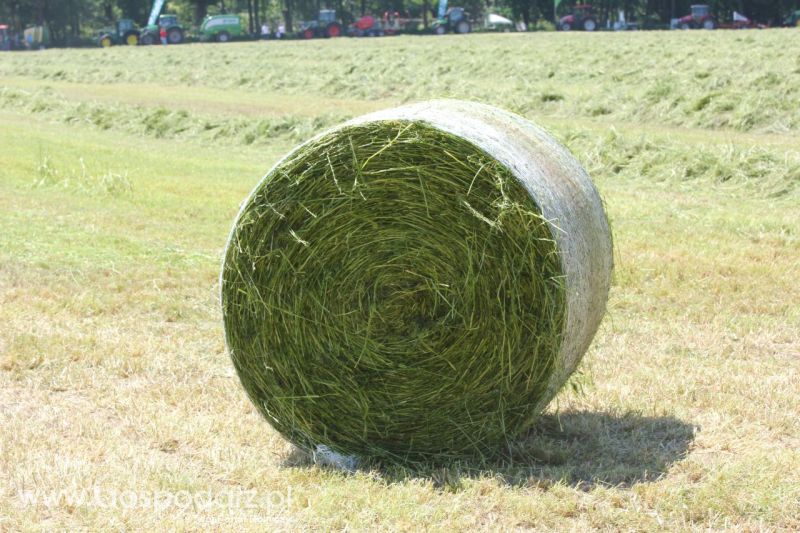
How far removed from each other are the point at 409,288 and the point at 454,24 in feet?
191

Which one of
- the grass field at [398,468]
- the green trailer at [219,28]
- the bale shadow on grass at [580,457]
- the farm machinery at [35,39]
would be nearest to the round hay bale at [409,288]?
the bale shadow on grass at [580,457]

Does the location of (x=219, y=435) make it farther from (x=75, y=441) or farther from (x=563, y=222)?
(x=563, y=222)

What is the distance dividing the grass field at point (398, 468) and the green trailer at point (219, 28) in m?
47.9

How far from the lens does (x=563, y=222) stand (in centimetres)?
508

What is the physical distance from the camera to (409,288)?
525cm

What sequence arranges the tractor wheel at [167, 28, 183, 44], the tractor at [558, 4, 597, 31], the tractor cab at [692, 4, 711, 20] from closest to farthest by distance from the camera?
the tractor cab at [692, 4, 711, 20], the tractor at [558, 4, 597, 31], the tractor wheel at [167, 28, 183, 44]

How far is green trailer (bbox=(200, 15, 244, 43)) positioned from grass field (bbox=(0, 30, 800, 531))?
157ft

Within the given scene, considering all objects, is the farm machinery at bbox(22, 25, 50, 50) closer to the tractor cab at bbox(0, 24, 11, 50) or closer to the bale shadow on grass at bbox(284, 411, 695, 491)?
the tractor cab at bbox(0, 24, 11, 50)

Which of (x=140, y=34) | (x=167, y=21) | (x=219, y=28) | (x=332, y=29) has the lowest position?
(x=140, y=34)

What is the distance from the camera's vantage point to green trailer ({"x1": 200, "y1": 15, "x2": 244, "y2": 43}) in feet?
217

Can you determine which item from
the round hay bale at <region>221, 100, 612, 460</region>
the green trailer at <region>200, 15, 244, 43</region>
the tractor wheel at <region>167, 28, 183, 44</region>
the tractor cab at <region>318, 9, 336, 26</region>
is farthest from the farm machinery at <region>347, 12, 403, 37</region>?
the round hay bale at <region>221, 100, 612, 460</region>

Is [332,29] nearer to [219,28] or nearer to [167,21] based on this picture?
[219,28]

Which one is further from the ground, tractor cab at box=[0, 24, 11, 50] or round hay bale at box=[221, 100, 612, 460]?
tractor cab at box=[0, 24, 11, 50]

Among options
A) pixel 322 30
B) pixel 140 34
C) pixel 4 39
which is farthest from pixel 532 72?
pixel 4 39
